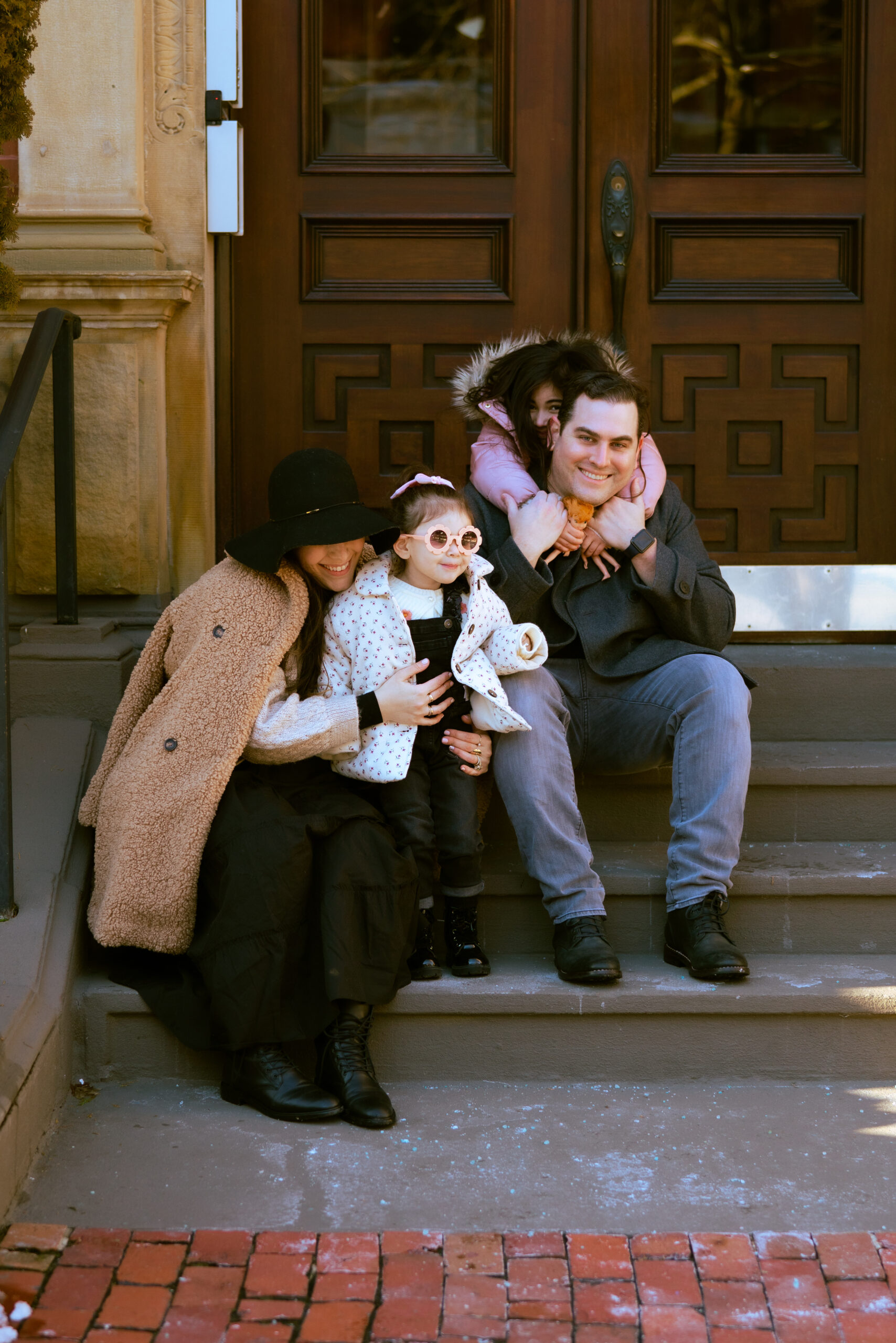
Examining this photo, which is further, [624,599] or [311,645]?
[624,599]

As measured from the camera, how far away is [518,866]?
3.35 m

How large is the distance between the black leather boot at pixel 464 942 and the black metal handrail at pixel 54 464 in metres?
0.95

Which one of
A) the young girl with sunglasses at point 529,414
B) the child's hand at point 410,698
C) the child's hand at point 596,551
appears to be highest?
the young girl with sunglasses at point 529,414

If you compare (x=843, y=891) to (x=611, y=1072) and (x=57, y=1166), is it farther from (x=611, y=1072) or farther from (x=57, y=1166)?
A: (x=57, y=1166)

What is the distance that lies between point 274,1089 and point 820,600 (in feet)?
8.19

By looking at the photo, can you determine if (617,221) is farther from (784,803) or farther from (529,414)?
A: (784,803)

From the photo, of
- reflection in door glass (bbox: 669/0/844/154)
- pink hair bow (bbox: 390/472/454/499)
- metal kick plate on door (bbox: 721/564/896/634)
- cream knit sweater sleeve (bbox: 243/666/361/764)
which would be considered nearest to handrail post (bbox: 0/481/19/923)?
cream knit sweater sleeve (bbox: 243/666/361/764)

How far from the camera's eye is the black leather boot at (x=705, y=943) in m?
3.04

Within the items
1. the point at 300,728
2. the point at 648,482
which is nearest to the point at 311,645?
the point at 300,728

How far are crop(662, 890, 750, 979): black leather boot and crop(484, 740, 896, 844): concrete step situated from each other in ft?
1.45

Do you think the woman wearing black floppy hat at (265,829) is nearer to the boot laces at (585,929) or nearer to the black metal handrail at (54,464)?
the black metal handrail at (54,464)

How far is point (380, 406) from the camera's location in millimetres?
4352

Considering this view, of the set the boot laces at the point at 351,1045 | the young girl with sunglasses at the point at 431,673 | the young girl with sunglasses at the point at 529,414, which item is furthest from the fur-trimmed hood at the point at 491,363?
the boot laces at the point at 351,1045

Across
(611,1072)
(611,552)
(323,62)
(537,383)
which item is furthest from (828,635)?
(323,62)
